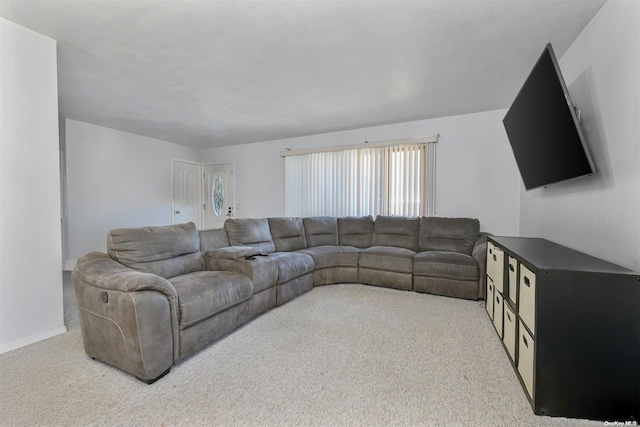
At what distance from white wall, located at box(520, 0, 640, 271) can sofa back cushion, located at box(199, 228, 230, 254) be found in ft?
10.4

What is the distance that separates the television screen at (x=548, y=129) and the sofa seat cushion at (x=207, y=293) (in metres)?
2.59

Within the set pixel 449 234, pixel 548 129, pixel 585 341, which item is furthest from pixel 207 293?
pixel 449 234

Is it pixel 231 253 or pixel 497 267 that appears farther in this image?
pixel 231 253

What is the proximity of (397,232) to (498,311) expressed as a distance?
1974 millimetres

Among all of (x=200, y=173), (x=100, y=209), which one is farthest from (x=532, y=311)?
(x=200, y=173)

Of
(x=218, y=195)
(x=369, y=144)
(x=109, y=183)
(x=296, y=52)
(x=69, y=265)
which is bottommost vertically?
(x=69, y=265)

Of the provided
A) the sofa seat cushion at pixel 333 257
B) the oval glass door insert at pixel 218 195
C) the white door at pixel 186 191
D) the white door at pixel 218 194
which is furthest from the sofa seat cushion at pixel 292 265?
the white door at pixel 186 191

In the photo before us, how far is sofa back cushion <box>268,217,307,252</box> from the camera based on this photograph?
157 inches

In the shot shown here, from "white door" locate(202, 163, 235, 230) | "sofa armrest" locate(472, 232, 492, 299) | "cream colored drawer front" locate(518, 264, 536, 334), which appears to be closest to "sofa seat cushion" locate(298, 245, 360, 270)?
"sofa armrest" locate(472, 232, 492, 299)

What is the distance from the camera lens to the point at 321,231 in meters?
4.49

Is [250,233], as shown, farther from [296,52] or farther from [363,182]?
[363,182]

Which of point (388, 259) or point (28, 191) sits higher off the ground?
point (28, 191)

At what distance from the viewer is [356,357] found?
6.46 feet

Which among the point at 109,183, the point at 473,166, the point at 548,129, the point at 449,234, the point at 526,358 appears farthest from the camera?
the point at 109,183
